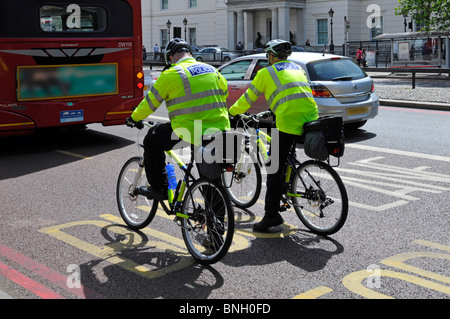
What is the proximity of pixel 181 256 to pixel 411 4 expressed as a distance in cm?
2606

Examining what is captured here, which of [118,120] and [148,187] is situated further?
[118,120]

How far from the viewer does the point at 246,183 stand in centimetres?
680

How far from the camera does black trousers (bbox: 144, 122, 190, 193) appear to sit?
537 cm

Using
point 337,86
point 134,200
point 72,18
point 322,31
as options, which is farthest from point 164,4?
point 134,200

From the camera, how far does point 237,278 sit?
4777 mm

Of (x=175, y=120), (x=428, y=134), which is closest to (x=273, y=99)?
(x=175, y=120)

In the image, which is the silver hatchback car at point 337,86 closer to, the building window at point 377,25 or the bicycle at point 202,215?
the bicycle at point 202,215

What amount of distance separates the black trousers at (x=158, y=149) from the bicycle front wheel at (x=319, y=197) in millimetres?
1202

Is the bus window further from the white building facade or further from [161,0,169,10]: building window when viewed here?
[161,0,169,10]: building window

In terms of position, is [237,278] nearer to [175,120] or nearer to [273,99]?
[175,120]

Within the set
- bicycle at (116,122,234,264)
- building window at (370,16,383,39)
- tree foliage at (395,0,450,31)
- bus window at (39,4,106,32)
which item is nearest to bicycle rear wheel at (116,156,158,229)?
bicycle at (116,122,234,264)

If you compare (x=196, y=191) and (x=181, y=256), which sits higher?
(x=196, y=191)

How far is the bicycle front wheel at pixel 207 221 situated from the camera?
16.0 feet
